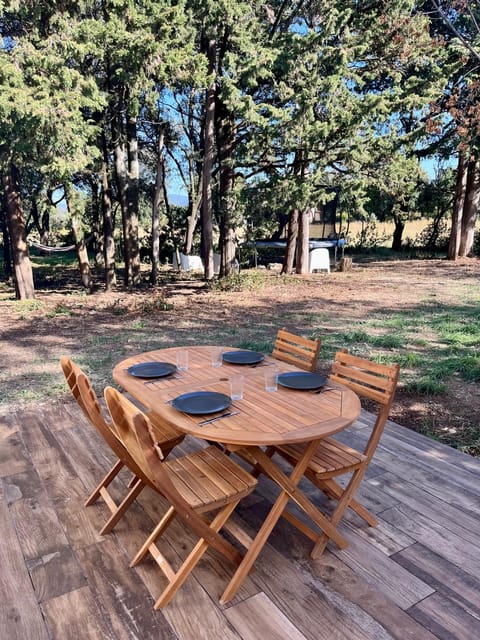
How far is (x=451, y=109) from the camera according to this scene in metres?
5.34

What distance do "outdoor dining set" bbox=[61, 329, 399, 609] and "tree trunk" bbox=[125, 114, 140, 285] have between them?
9.13m

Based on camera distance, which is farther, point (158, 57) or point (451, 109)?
point (158, 57)

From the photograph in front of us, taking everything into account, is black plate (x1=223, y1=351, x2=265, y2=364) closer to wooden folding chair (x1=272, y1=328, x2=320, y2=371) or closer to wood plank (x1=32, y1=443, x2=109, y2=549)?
wooden folding chair (x1=272, y1=328, x2=320, y2=371)

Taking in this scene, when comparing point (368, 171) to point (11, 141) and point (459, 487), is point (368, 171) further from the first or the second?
point (459, 487)

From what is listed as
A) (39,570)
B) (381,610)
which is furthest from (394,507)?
(39,570)

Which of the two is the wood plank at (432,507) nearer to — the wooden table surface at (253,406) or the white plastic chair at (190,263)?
the wooden table surface at (253,406)

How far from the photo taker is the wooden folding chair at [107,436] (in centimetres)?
171

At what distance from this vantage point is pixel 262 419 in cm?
166

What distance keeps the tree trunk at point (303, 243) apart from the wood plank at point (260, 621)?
10511 millimetres

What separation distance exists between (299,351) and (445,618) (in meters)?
1.44

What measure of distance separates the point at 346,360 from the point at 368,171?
8.94m

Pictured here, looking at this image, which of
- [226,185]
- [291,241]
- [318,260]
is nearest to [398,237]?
[318,260]

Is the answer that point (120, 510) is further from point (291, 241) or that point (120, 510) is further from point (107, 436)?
point (291, 241)

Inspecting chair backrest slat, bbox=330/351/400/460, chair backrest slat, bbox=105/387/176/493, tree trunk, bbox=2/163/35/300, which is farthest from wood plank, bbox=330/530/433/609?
tree trunk, bbox=2/163/35/300
